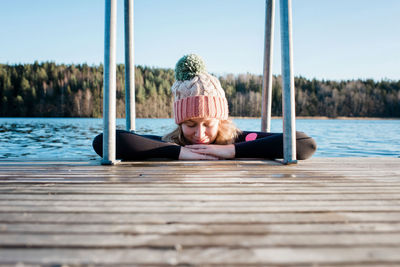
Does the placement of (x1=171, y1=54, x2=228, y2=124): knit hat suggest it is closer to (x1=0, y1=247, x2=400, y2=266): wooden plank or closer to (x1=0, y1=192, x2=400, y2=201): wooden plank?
(x1=0, y1=192, x2=400, y2=201): wooden plank

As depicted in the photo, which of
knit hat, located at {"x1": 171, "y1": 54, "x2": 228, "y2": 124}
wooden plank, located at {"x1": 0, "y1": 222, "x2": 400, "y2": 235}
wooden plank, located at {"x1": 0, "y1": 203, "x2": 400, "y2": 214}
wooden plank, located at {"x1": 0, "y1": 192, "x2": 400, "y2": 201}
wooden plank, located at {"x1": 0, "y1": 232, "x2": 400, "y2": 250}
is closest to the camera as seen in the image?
wooden plank, located at {"x1": 0, "y1": 232, "x2": 400, "y2": 250}

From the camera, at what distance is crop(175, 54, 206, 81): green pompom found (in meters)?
3.97

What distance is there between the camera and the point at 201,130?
3871mm

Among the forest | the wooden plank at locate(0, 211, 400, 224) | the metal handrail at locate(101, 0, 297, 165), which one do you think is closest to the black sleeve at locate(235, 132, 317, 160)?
the metal handrail at locate(101, 0, 297, 165)

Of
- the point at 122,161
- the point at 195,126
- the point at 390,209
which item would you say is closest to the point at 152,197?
the point at 390,209

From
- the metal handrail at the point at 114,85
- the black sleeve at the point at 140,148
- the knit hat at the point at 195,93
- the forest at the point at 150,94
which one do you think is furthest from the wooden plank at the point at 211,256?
the forest at the point at 150,94

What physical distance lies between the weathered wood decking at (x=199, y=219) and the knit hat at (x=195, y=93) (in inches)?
54.8

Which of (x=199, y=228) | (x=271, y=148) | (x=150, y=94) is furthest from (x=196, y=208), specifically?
(x=150, y=94)

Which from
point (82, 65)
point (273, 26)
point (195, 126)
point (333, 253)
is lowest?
point (333, 253)

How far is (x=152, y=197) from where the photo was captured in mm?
1830

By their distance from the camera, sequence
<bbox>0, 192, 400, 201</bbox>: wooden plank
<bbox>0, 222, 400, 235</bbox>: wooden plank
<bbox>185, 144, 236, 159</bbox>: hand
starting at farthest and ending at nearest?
<bbox>185, 144, 236, 159</bbox>: hand
<bbox>0, 192, 400, 201</bbox>: wooden plank
<bbox>0, 222, 400, 235</bbox>: wooden plank

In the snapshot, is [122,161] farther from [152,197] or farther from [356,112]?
[356,112]

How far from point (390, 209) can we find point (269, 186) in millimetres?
775

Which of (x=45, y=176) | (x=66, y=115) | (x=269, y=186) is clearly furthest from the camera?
(x=66, y=115)
